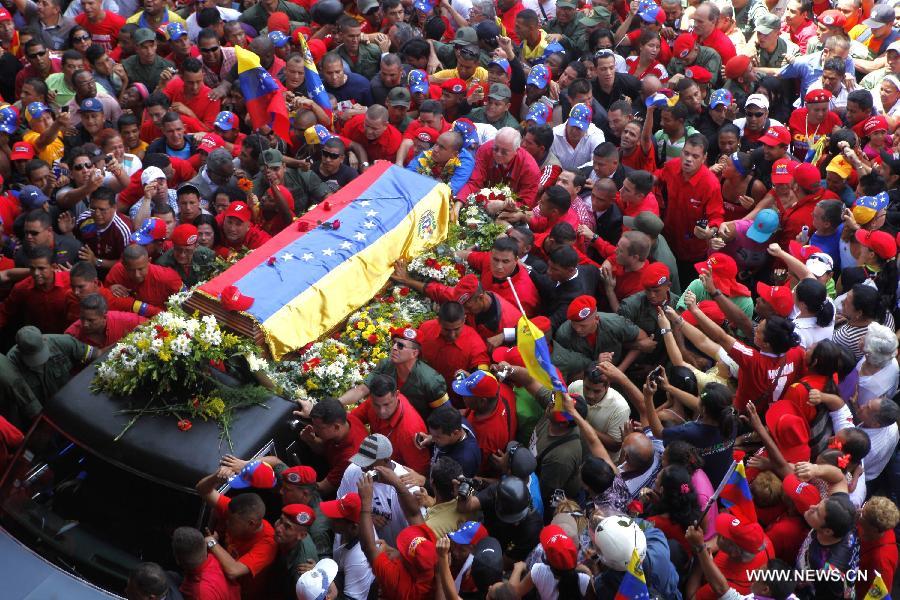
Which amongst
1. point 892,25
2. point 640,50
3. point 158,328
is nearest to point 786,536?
point 158,328

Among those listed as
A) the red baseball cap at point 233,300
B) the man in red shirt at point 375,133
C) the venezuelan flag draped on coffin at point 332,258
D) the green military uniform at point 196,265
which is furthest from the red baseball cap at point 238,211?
the man in red shirt at point 375,133

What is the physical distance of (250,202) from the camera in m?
10.6

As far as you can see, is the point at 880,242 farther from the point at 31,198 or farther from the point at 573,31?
the point at 31,198

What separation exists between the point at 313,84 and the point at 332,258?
3.68 metres

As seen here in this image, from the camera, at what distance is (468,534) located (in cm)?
673

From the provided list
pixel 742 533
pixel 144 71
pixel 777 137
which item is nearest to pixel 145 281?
pixel 144 71

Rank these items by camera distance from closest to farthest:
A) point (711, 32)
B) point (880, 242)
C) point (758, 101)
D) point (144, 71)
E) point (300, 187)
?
point (880, 242) → point (300, 187) → point (758, 101) → point (144, 71) → point (711, 32)

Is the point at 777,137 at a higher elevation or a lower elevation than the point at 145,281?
higher

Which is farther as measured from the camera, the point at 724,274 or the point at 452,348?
the point at 724,274

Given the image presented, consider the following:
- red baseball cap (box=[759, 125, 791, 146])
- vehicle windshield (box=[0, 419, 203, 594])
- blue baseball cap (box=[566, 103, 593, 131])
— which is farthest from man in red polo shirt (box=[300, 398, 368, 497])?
red baseball cap (box=[759, 125, 791, 146])

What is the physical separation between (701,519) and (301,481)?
2.78 meters

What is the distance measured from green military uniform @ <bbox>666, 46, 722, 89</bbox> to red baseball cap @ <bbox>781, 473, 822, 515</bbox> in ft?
25.0

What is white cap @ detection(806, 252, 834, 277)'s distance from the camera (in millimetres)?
9234

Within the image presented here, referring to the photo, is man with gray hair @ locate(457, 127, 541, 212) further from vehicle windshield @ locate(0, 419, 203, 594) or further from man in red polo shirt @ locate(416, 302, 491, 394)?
vehicle windshield @ locate(0, 419, 203, 594)
